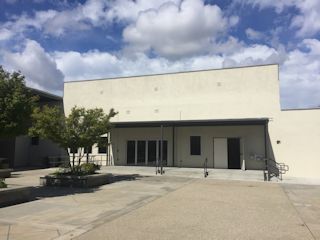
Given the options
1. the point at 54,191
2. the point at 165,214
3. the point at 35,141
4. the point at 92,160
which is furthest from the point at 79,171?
the point at 35,141

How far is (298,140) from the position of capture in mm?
23531

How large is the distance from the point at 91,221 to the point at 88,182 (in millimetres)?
7297

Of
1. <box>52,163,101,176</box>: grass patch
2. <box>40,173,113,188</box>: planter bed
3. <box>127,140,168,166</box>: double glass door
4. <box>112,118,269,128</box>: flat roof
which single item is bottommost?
<box>40,173,113,188</box>: planter bed

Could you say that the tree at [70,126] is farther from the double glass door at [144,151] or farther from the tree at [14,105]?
the double glass door at [144,151]

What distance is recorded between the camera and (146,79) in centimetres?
2888

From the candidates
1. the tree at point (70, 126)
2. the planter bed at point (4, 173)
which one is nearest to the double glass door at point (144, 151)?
the planter bed at point (4, 173)

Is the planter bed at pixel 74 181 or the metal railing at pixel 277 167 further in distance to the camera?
the metal railing at pixel 277 167

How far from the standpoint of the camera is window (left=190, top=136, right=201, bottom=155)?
26.7 m

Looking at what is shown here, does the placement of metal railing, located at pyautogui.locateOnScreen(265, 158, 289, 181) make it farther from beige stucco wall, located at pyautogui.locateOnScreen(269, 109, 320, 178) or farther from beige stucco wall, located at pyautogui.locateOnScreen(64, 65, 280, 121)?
beige stucco wall, located at pyautogui.locateOnScreen(64, 65, 280, 121)

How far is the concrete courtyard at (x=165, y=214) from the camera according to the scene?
7.82 m

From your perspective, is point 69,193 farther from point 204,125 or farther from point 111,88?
point 111,88

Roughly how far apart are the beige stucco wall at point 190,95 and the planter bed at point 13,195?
16718 millimetres

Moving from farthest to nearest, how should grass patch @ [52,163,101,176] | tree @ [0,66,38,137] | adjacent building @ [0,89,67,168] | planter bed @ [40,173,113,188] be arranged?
1. adjacent building @ [0,89,67,168]
2. grass patch @ [52,163,101,176]
3. planter bed @ [40,173,113,188]
4. tree @ [0,66,38,137]

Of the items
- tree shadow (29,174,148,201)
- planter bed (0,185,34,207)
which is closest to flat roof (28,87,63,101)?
tree shadow (29,174,148,201)
